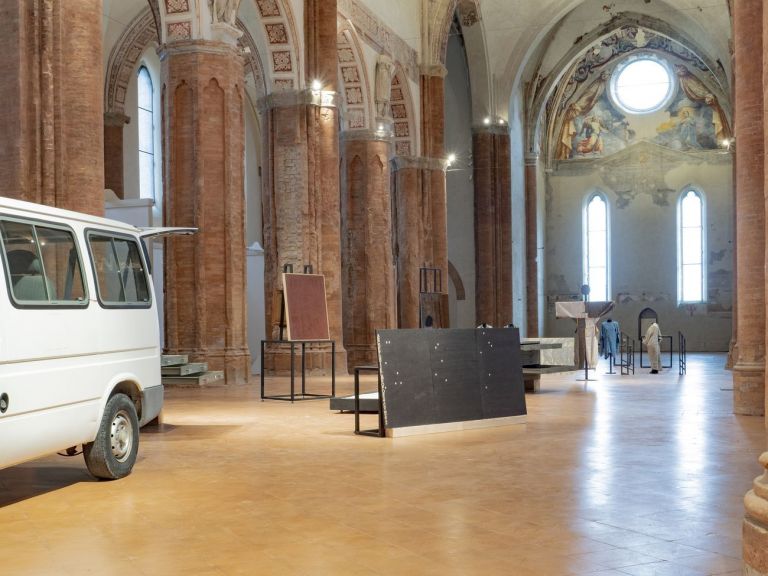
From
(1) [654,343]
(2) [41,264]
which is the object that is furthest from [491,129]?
(2) [41,264]

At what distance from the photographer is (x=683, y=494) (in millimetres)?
6148

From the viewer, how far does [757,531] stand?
3.40 meters

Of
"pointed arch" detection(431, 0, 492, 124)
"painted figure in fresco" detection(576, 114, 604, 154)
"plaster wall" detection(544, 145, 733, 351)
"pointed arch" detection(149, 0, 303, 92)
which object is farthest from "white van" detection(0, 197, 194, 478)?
"painted figure in fresco" detection(576, 114, 604, 154)

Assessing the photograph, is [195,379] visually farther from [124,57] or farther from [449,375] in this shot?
[124,57]

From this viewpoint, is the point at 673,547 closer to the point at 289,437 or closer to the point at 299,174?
the point at 289,437

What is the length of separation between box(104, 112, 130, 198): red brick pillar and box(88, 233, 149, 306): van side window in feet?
50.9

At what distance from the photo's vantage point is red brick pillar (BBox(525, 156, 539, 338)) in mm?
36688

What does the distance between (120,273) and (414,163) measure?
19295mm

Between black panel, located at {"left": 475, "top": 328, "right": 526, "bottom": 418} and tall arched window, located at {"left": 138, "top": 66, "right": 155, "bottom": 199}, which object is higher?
tall arched window, located at {"left": 138, "top": 66, "right": 155, "bottom": 199}

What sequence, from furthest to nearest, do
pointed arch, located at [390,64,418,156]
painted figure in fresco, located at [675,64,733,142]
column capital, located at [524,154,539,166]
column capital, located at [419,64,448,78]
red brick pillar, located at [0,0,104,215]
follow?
painted figure in fresco, located at [675,64,733,142] → column capital, located at [524,154,539,166] → column capital, located at [419,64,448,78] → pointed arch, located at [390,64,418,156] → red brick pillar, located at [0,0,104,215]

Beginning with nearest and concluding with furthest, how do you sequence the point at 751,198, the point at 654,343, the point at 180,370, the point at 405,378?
the point at 405,378, the point at 751,198, the point at 180,370, the point at 654,343

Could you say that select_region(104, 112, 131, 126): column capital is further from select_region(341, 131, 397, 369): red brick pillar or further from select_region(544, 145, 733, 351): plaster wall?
select_region(544, 145, 733, 351): plaster wall

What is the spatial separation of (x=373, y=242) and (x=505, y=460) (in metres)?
15.8

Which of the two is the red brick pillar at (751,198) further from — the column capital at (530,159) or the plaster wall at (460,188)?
the column capital at (530,159)
